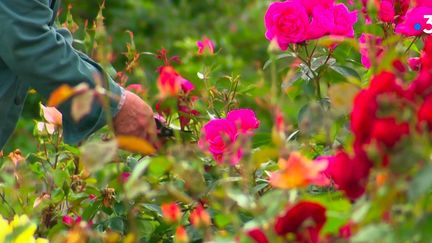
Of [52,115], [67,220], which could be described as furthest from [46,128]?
[67,220]

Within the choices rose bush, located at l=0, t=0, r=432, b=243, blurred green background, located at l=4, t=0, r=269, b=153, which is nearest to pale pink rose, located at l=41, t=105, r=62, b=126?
rose bush, located at l=0, t=0, r=432, b=243

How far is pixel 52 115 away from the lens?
2551mm

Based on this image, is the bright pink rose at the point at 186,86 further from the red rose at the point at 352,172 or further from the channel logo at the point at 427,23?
the red rose at the point at 352,172

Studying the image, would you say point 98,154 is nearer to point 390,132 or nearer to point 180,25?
point 390,132

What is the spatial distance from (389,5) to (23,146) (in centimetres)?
378

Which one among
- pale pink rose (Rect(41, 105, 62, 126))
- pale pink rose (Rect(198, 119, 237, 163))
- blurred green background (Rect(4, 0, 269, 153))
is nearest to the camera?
pale pink rose (Rect(198, 119, 237, 163))

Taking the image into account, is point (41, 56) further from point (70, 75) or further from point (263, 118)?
point (263, 118)

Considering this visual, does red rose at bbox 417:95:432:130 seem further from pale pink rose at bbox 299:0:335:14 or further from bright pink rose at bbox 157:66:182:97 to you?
pale pink rose at bbox 299:0:335:14

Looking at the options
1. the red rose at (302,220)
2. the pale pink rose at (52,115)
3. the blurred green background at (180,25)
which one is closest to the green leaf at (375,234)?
the red rose at (302,220)

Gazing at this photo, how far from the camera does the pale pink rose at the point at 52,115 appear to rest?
8.34ft

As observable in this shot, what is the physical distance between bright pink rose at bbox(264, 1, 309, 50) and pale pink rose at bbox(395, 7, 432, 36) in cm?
21

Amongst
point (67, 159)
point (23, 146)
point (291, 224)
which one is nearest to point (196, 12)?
point (23, 146)

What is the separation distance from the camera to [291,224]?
4.39 ft

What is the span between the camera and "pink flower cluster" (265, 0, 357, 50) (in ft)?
7.02
